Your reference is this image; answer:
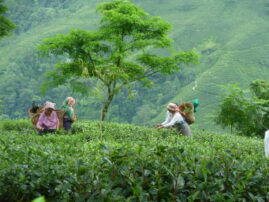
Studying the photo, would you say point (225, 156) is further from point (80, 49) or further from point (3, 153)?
point (80, 49)

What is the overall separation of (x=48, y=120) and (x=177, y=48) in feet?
381

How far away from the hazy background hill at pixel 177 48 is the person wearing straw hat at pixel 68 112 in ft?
199

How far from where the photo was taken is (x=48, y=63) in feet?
361

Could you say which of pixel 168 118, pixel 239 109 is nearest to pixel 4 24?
pixel 168 118

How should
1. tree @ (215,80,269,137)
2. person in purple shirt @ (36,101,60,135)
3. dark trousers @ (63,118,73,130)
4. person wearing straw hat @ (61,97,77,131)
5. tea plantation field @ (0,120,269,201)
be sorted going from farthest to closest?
tree @ (215,80,269,137) → dark trousers @ (63,118,73,130) → person wearing straw hat @ (61,97,77,131) → person in purple shirt @ (36,101,60,135) → tea plantation field @ (0,120,269,201)

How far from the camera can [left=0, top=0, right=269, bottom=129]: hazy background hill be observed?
317ft

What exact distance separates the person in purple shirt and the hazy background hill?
201ft

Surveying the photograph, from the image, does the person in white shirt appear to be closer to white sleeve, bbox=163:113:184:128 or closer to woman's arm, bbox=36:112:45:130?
white sleeve, bbox=163:113:184:128

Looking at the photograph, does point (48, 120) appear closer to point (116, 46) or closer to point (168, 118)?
point (168, 118)

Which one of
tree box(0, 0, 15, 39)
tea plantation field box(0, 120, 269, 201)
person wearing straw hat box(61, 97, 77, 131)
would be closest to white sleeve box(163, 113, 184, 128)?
person wearing straw hat box(61, 97, 77, 131)

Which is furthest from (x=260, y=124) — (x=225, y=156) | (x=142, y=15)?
(x=225, y=156)

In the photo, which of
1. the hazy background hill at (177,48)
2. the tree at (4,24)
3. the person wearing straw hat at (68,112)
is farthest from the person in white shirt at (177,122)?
the hazy background hill at (177,48)

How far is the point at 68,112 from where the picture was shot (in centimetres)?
1120

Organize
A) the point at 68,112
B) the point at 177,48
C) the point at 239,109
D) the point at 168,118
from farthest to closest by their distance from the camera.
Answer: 1. the point at 177,48
2. the point at 239,109
3. the point at 168,118
4. the point at 68,112
